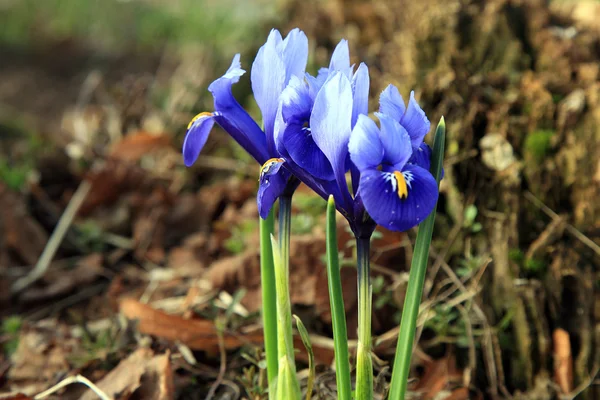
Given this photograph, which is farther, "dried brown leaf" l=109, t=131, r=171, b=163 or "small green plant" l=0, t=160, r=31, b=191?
"dried brown leaf" l=109, t=131, r=171, b=163

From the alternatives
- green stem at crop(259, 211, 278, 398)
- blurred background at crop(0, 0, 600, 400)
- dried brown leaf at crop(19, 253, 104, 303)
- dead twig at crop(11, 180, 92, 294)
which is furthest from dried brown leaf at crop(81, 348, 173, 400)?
dead twig at crop(11, 180, 92, 294)

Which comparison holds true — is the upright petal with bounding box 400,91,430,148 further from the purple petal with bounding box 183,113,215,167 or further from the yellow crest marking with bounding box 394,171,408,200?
the purple petal with bounding box 183,113,215,167

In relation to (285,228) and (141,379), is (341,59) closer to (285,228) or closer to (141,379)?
(285,228)

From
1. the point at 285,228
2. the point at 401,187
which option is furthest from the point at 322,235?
the point at 401,187

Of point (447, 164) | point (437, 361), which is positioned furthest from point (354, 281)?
point (447, 164)

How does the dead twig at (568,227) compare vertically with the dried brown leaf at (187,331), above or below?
above

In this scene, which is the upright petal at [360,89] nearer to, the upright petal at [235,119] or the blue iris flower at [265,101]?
the blue iris flower at [265,101]

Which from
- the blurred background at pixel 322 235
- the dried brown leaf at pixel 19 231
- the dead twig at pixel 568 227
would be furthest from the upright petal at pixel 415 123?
the dried brown leaf at pixel 19 231
